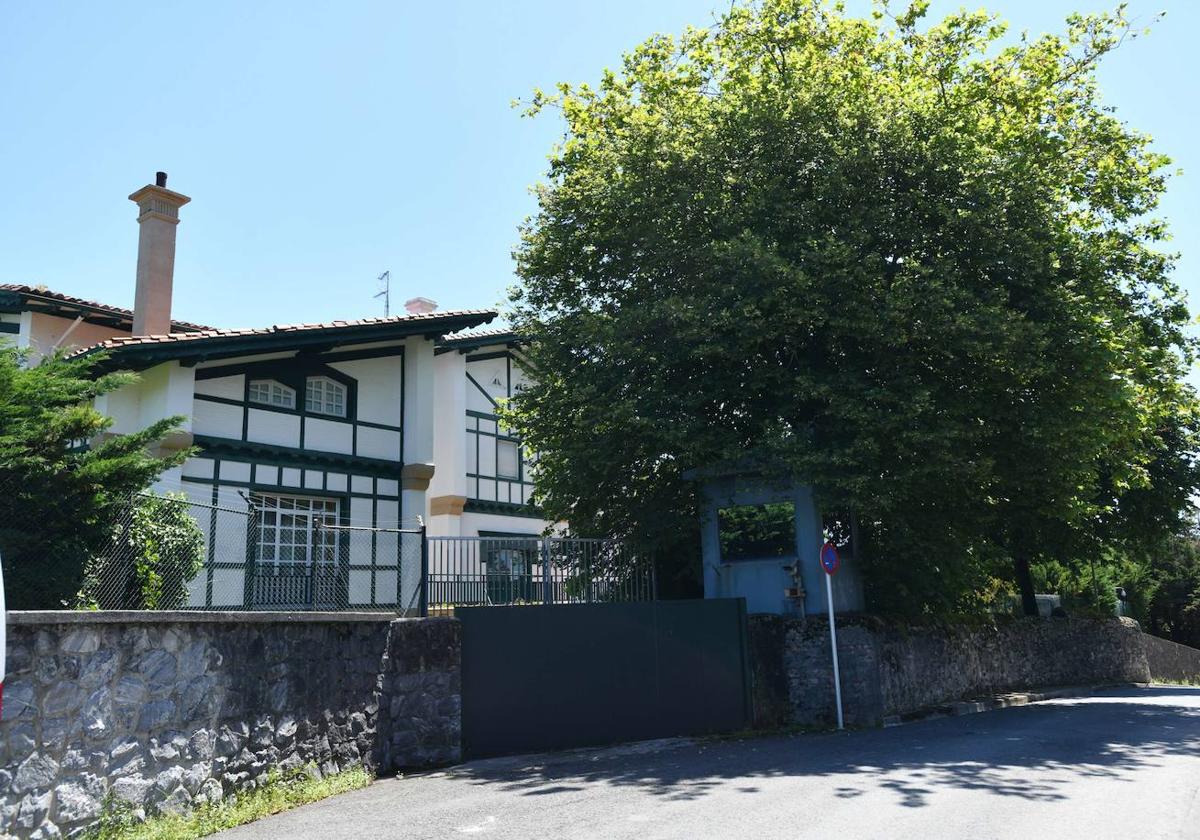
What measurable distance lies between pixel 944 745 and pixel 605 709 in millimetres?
4428

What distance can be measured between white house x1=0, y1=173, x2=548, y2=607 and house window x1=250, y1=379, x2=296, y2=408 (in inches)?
1.0

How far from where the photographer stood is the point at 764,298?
13531mm

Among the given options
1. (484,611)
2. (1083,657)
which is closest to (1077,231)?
(484,611)

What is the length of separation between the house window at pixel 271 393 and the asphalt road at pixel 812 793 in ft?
32.0

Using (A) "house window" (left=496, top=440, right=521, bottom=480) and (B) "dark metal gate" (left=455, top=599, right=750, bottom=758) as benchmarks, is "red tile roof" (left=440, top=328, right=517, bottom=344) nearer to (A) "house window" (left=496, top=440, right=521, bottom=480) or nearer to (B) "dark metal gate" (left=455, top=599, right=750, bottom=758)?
(A) "house window" (left=496, top=440, right=521, bottom=480)

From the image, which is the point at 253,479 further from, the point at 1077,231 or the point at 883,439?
the point at 1077,231

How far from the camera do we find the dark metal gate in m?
11.9

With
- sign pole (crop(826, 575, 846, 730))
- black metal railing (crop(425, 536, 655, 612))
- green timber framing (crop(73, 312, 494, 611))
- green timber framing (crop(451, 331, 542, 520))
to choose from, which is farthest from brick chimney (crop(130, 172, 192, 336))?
sign pole (crop(826, 575, 846, 730))

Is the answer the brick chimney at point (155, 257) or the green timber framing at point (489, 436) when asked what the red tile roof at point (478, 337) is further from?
the brick chimney at point (155, 257)

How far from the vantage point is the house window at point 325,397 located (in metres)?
18.9

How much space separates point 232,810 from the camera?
8414mm

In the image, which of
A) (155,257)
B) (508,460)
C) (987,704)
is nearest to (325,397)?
A: (155,257)

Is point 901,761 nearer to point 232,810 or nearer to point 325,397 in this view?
point 232,810

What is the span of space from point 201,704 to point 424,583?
3359 mm
